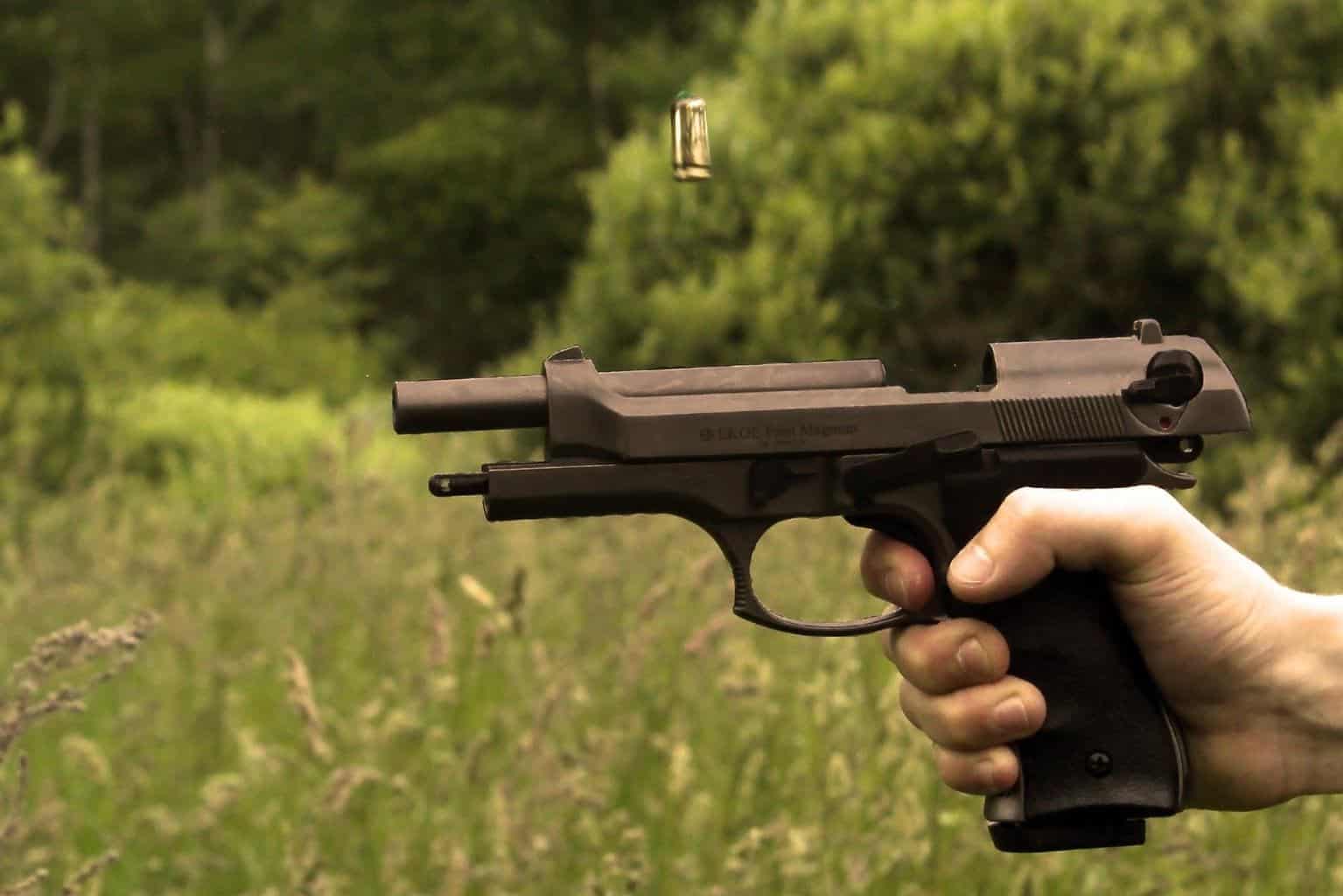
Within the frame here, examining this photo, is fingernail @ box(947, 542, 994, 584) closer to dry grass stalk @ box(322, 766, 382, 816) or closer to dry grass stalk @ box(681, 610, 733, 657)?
dry grass stalk @ box(681, 610, 733, 657)

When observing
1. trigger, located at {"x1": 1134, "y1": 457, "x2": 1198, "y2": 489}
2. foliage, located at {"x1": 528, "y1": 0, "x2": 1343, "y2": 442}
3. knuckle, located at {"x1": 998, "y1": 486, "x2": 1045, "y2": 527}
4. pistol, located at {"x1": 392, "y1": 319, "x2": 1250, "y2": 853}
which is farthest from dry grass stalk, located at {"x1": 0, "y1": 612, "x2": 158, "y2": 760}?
foliage, located at {"x1": 528, "y1": 0, "x2": 1343, "y2": 442}

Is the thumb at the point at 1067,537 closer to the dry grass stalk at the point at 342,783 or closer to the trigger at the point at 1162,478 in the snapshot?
the trigger at the point at 1162,478

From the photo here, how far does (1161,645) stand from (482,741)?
42.8 inches

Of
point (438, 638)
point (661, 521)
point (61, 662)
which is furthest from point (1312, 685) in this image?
point (661, 521)

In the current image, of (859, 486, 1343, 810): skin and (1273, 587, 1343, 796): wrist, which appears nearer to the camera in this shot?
(859, 486, 1343, 810): skin

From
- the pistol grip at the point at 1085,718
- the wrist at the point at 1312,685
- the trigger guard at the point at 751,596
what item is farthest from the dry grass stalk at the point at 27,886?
the wrist at the point at 1312,685

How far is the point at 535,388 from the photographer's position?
6.39ft

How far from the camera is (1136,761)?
2.24 metres

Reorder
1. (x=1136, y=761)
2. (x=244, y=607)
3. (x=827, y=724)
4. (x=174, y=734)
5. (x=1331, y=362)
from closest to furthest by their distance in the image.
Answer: (x=1136, y=761), (x=827, y=724), (x=174, y=734), (x=244, y=607), (x=1331, y=362)

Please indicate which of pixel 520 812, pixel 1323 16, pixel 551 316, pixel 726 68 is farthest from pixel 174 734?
pixel 551 316

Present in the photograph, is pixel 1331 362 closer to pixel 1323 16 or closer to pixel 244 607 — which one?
pixel 1323 16

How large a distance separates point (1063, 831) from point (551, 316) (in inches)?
799

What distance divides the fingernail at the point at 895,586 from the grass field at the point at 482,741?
1.32 ft

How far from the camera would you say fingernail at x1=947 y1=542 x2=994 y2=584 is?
2137 mm
